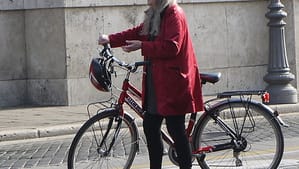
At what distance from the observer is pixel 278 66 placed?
14.0 m

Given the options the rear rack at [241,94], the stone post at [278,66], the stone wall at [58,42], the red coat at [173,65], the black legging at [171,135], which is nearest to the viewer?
the red coat at [173,65]

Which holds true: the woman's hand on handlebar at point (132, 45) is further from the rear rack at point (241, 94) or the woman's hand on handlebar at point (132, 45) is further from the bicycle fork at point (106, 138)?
the rear rack at point (241, 94)

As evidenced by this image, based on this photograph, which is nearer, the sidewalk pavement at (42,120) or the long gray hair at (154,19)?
the long gray hair at (154,19)

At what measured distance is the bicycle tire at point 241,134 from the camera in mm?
Result: 7121

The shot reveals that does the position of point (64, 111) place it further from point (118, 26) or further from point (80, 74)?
point (118, 26)

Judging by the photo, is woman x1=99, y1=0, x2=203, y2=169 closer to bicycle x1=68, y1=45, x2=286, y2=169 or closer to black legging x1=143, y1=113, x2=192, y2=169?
black legging x1=143, y1=113, x2=192, y2=169

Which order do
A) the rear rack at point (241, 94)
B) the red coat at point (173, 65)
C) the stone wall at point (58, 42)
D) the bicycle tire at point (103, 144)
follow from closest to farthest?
the red coat at point (173, 65), the bicycle tire at point (103, 144), the rear rack at point (241, 94), the stone wall at point (58, 42)

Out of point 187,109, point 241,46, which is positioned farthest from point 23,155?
point 241,46

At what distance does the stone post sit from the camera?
541 inches

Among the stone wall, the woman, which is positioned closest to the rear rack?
Answer: the woman

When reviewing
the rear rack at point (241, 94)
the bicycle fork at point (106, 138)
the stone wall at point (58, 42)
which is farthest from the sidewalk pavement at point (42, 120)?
the rear rack at point (241, 94)

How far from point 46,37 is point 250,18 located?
13.2 ft

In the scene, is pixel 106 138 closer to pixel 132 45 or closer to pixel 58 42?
pixel 132 45

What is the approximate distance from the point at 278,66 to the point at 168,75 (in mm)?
7797
